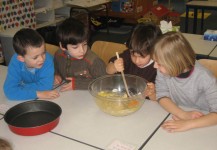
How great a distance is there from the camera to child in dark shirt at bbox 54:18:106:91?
5.50 feet

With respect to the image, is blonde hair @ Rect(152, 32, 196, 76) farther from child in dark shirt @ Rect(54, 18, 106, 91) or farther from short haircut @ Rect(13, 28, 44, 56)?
short haircut @ Rect(13, 28, 44, 56)

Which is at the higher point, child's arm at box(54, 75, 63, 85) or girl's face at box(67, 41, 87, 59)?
girl's face at box(67, 41, 87, 59)

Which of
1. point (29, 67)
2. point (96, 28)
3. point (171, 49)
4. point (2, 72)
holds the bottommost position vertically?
point (96, 28)

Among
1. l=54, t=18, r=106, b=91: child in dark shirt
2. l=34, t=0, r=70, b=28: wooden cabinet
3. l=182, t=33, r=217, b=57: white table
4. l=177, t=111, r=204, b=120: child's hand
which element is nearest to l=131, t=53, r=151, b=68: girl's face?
l=54, t=18, r=106, b=91: child in dark shirt

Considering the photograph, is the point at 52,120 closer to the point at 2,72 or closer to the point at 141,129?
the point at 141,129

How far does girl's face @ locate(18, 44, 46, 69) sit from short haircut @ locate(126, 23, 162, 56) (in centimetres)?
52

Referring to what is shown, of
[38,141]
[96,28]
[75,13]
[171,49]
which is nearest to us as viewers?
[38,141]

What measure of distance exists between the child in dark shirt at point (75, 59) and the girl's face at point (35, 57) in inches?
7.3

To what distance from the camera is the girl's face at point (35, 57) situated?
1.57m

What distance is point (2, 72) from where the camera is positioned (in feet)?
6.51

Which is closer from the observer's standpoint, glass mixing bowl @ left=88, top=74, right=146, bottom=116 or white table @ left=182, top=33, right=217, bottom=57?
glass mixing bowl @ left=88, top=74, right=146, bottom=116

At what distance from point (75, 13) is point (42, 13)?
619mm

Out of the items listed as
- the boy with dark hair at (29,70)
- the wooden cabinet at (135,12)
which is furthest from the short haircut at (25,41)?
the wooden cabinet at (135,12)

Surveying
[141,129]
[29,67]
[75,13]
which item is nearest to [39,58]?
[29,67]
